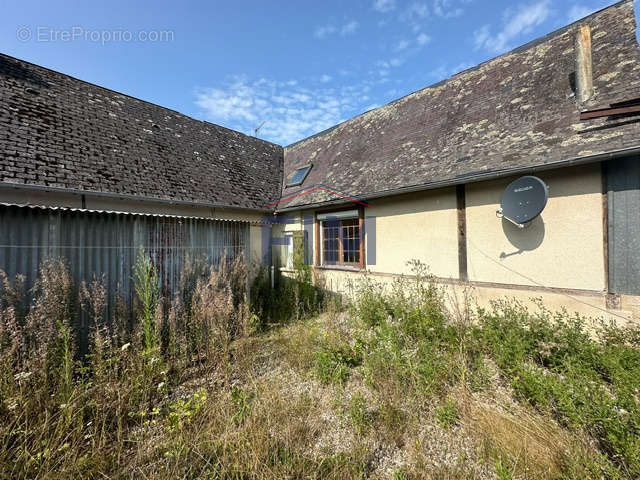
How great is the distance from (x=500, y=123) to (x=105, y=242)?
766cm

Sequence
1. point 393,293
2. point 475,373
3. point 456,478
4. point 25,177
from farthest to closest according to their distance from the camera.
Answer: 1. point 393,293
2. point 25,177
3. point 475,373
4. point 456,478

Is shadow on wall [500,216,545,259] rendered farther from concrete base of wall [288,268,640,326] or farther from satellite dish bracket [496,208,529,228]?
concrete base of wall [288,268,640,326]

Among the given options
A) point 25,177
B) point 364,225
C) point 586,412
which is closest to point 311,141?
point 364,225

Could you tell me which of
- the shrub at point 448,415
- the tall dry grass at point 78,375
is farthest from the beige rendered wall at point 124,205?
the shrub at point 448,415

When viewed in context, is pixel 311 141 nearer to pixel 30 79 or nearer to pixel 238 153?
pixel 238 153

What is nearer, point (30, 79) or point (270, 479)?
point (270, 479)

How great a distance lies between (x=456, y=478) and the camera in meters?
2.14

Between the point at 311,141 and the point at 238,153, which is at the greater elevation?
the point at 311,141

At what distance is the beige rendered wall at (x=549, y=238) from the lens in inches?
158

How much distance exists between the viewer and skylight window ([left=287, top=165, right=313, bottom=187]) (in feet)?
31.3

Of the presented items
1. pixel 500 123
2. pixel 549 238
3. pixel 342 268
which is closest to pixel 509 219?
pixel 549 238

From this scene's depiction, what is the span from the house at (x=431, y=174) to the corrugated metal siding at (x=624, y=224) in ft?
0.06

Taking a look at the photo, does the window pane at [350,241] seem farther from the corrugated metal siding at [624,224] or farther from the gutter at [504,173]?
the corrugated metal siding at [624,224]

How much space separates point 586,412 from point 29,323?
17.8 ft
